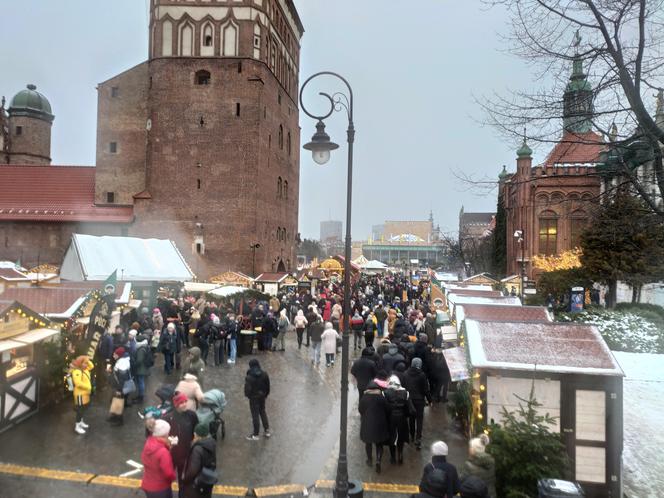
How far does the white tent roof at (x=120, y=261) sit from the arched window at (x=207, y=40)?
694 inches

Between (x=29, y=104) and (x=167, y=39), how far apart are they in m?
34.0

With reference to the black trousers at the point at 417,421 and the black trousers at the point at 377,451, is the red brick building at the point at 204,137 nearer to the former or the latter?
the black trousers at the point at 417,421

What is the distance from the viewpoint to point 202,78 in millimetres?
35625

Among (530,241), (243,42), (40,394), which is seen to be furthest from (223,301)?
(530,241)

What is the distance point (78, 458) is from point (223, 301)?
1389cm

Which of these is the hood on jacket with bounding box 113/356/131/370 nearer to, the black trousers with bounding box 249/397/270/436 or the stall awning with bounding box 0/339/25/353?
the stall awning with bounding box 0/339/25/353

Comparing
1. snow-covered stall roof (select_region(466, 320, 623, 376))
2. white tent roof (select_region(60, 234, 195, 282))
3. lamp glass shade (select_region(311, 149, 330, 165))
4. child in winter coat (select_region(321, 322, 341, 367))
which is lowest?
child in winter coat (select_region(321, 322, 341, 367))

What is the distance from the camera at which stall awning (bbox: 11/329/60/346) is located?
356 inches

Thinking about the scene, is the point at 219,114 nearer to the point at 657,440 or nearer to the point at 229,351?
the point at 229,351

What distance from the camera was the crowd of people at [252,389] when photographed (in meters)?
5.77

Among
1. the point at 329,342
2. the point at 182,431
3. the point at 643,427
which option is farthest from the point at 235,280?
the point at 182,431

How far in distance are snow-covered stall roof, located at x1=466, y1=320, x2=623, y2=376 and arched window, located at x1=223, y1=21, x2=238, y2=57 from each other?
31782 mm

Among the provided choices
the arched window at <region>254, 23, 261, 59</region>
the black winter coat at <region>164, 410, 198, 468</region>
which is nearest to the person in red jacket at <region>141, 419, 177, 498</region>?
the black winter coat at <region>164, 410, 198, 468</region>

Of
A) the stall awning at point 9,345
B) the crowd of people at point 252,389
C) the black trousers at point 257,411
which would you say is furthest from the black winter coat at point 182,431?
the stall awning at point 9,345
